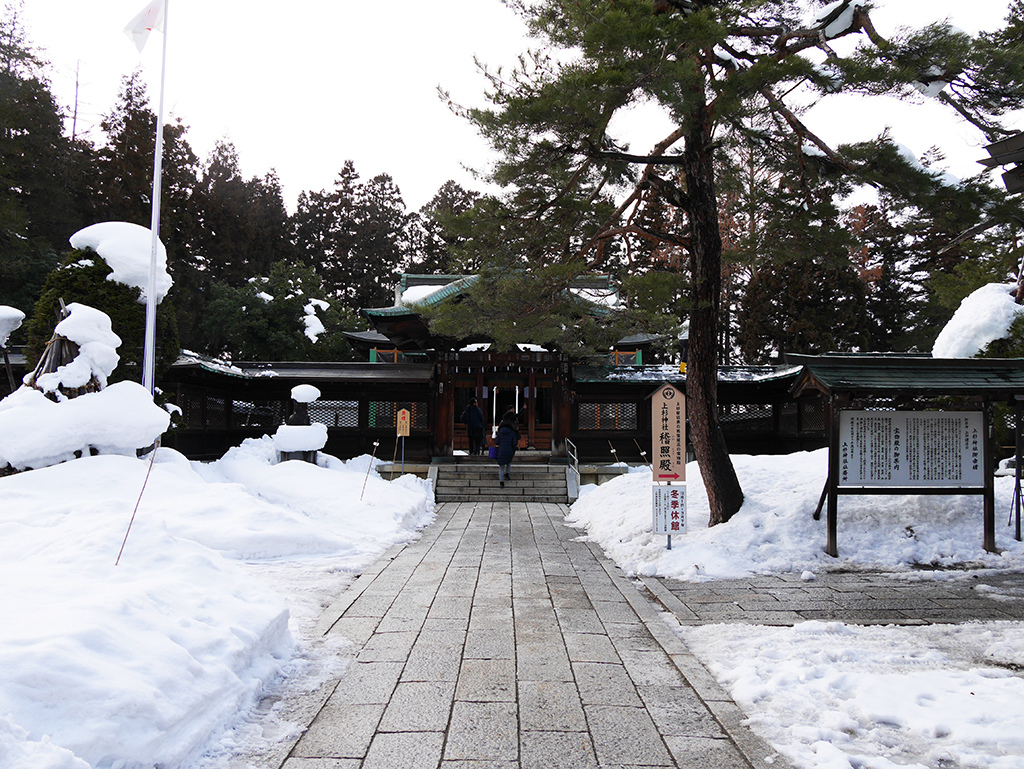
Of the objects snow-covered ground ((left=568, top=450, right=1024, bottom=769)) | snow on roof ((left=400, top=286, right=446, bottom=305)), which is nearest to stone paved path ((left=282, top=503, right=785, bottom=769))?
snow-covered ground ((left=568, top=450, right=1024, bottom=769))

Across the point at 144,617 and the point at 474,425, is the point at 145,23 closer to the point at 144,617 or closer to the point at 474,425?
the point at 474,425

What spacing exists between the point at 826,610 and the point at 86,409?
921cm

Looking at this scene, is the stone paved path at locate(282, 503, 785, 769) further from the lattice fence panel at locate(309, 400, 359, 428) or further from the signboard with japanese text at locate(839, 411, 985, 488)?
the lattice fence panel at locate(309, 400, 359, 428)

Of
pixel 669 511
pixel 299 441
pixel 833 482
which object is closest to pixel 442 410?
pixel 299 441

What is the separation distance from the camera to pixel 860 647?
4516 millimetres

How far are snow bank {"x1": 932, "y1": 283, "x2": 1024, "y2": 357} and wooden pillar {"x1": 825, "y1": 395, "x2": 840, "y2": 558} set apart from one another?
20.7ft

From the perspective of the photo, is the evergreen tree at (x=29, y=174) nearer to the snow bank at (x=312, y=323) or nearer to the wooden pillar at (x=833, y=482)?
the snow bank at (x=312, y=323)

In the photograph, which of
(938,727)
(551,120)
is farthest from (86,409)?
(938,727)

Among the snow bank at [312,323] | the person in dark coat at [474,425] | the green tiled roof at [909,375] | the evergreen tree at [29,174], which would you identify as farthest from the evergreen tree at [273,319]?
the green tiled roof at [909,375]

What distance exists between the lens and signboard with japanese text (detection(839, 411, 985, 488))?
7918 mm

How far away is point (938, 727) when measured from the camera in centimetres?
324

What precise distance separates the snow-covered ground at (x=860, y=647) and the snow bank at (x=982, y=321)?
3.70 m

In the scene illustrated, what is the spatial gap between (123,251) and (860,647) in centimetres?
1244

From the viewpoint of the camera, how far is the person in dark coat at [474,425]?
18812mm
